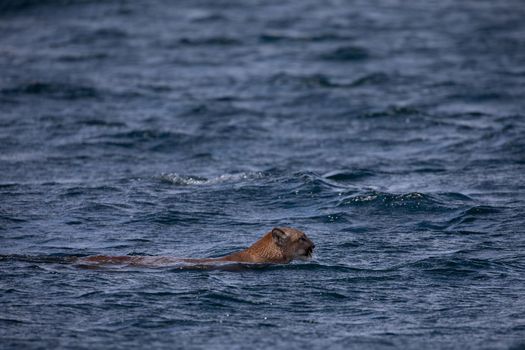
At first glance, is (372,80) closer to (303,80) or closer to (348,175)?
(303,80)

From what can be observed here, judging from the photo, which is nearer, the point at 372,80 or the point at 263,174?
the point at 263,174

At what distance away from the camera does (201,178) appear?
1573 centimetres

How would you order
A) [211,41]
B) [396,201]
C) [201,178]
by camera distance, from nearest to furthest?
[396,201], [201,178], [211,41]

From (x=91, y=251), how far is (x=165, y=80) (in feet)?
42.8

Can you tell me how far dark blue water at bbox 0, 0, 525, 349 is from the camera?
31.6 ft

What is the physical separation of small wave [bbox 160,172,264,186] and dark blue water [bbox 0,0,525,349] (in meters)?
0.06

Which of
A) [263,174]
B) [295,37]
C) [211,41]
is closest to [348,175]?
[263,174]

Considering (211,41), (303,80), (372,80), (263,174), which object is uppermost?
(211,41)

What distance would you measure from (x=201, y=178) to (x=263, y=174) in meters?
1.04

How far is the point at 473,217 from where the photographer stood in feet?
44.1

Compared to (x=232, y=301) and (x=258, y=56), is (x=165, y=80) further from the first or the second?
(x=232, y=301)

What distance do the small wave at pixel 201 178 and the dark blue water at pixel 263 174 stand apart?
6 cm

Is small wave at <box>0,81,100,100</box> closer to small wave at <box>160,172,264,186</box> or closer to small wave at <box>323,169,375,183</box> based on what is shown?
small wave at <box>160,172,264,186</box>

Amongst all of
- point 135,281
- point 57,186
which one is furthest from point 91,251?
point 57,186
